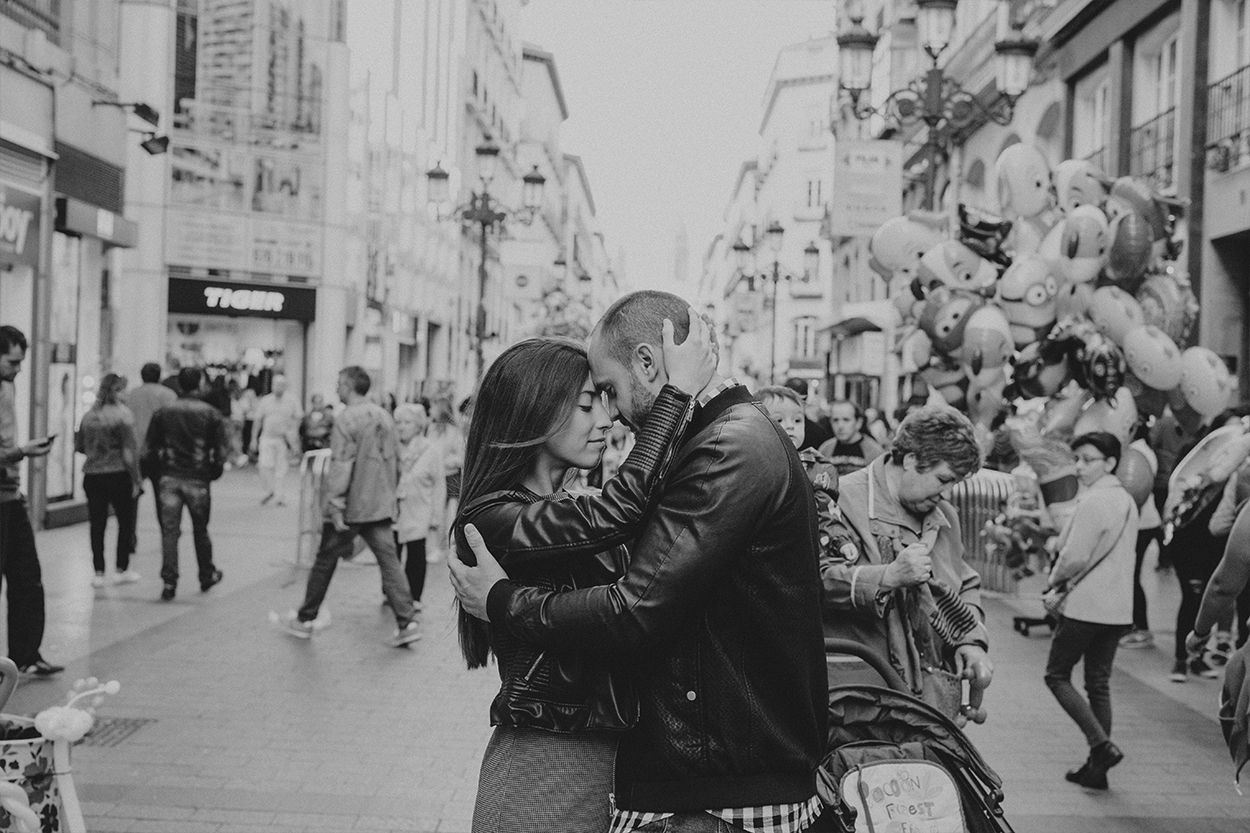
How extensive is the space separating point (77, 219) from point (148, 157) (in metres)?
14.6

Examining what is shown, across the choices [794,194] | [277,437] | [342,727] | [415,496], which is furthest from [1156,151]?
[794,194]

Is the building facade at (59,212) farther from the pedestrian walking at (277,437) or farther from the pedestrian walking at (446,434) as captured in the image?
the pedestrian walking at (446,434)

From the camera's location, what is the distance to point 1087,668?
6871 millimetres

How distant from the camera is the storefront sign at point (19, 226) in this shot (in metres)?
15.0

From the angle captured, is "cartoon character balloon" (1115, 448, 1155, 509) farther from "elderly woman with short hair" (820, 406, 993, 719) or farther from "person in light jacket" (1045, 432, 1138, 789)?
"elderly woman with short hair" (820, 406, 993, 719)

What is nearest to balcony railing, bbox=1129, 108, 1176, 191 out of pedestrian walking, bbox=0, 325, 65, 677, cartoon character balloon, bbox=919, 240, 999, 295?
cartoon character balloon, bbox=919, 240, 999, 295

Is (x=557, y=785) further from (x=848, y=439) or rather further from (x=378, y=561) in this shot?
(x=848, y=439)

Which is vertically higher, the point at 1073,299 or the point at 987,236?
the point at 987,236

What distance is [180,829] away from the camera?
5691mm

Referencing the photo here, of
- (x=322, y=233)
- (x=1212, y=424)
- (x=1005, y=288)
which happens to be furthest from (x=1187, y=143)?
(x=322, y=233)

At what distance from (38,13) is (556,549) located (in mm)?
15956

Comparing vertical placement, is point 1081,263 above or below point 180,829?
above

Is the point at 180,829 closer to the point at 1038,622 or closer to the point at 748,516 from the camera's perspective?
the point at 748,516

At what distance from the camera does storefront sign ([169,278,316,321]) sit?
31609 millimetres
